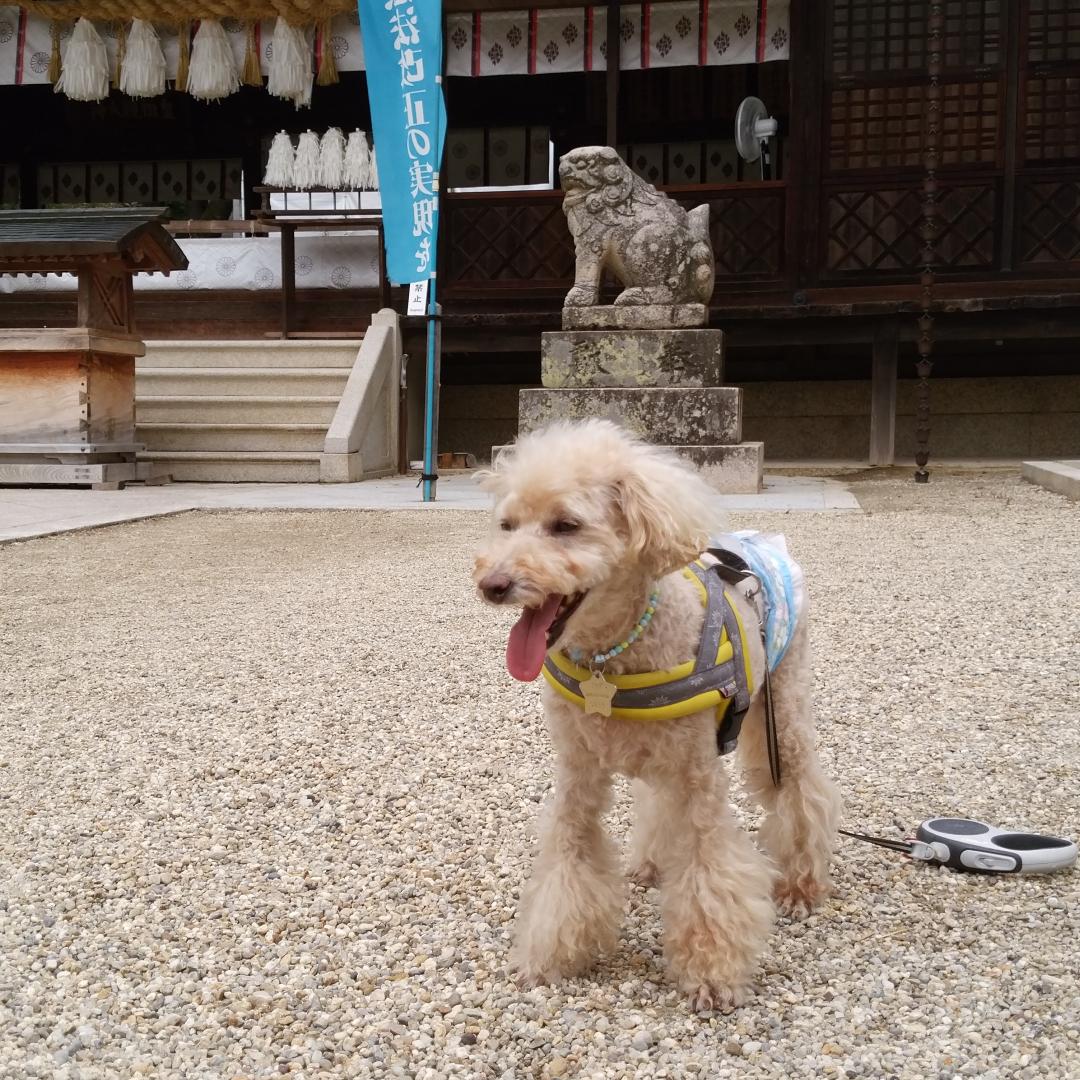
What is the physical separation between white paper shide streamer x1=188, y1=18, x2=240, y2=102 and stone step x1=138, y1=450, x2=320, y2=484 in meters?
4.59

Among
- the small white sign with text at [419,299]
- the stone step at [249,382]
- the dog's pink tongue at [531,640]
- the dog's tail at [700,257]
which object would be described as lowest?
the dog's pink tongue at [531,640]

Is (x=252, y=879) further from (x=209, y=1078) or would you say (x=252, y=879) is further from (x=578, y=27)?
(x=578, y=27)

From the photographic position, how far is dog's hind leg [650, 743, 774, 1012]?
198 cm

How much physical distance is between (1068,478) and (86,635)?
782cm

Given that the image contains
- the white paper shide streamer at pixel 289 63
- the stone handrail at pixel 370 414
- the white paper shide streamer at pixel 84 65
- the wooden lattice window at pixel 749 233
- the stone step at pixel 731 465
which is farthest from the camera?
the white paper shide streamer at pixel 84 65

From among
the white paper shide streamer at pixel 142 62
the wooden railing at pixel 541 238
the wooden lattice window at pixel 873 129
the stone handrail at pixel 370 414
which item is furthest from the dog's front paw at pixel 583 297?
the white paper shide streamer at pixel 142 62

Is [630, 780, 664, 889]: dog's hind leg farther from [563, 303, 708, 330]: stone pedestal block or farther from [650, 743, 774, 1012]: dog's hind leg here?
[563, 303, 708, 330]: stone pedestal block

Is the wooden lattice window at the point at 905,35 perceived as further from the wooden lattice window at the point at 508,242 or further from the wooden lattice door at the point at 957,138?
the wooden lattice window at the point at 508,242

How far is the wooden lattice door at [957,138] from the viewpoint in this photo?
11.6 meters

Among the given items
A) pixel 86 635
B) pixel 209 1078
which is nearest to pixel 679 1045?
pixel 209 1078

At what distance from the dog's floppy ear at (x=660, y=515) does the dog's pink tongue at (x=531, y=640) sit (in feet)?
0.61

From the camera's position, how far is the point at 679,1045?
73.0 inches

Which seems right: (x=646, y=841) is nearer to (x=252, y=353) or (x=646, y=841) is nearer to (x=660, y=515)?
(x=660, y=515)

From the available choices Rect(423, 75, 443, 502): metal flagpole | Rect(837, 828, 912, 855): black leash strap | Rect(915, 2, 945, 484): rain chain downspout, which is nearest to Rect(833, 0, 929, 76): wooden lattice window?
Rect(915, 2, 945, 484): rain chain downspout
